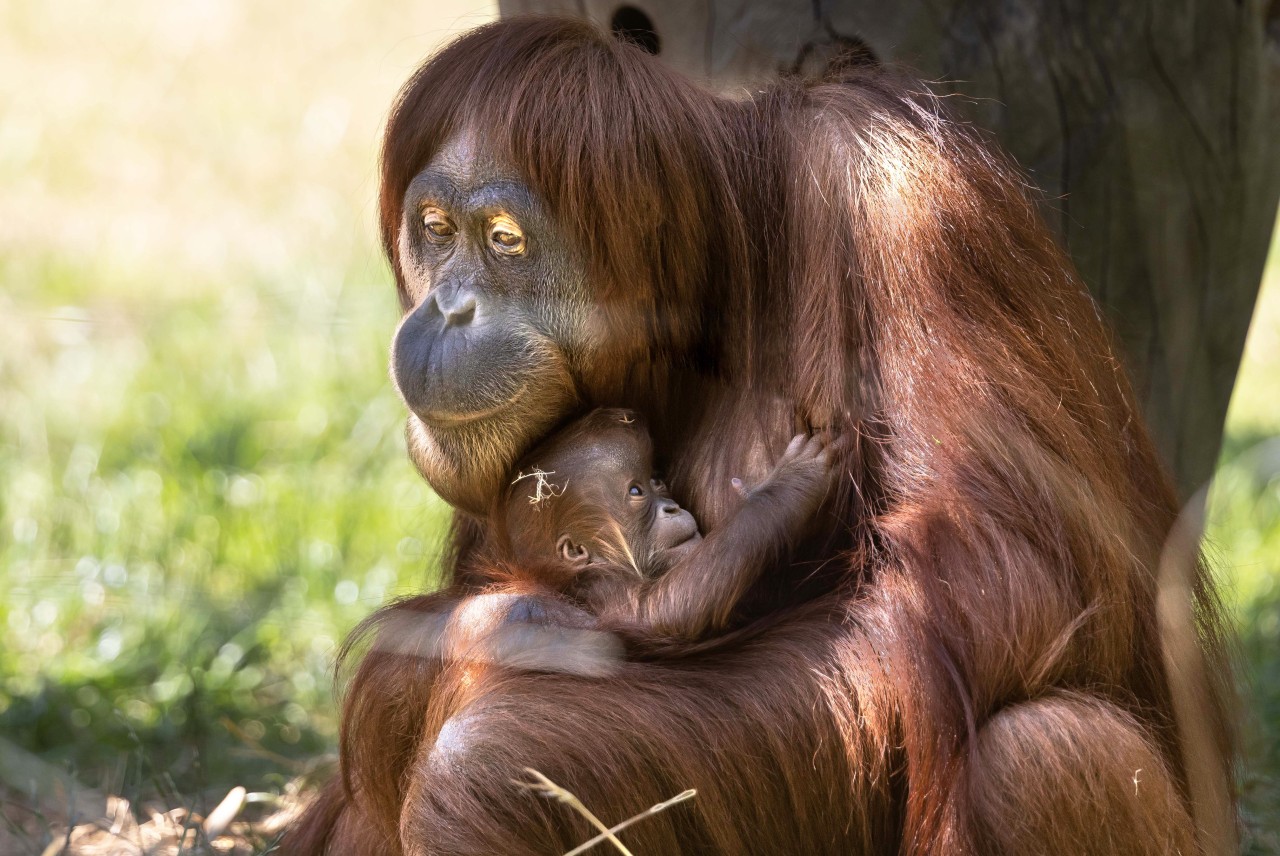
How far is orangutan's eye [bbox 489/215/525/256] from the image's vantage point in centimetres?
220

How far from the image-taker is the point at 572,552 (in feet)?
7.48

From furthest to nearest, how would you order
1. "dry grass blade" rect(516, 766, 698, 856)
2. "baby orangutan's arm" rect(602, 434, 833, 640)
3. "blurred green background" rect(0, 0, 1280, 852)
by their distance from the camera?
"blurred green background" rect(0, 0, 1280, 852) → "baby orangutan's arm" rect(602, 434, 833, 640) → "dry grass blade" rect(516, 766, 698, 856)

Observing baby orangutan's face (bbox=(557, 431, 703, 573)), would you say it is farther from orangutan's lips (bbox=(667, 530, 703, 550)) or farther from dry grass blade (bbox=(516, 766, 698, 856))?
dry grass blade (bbox=(516, 766, 698, 856))

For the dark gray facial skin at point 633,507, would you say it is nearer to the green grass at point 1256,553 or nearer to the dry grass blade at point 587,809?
the dry grass blade at point 587,809

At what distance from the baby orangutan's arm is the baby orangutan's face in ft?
0.31

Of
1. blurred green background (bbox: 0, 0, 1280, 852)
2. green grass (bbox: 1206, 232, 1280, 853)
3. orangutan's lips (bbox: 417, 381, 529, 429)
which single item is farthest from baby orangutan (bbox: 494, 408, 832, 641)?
green grass (bbox: 1206, 232, 1280, 853)

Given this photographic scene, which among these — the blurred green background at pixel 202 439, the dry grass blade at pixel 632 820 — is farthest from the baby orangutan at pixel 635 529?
the blurred green background at pixel 202 439

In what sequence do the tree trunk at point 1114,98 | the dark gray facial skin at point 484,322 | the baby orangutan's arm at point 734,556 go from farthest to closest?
the tree trunk at point 1114,98 < the dark gray facial skin at point 484,322 < the baby orangutan's arm at point 734,556

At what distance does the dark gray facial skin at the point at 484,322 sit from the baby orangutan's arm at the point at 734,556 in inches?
13.2

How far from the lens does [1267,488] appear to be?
4.71 metres

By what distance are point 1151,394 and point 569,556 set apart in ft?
4.38

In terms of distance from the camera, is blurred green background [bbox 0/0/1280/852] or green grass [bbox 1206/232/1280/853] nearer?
green grass [bbox 1206/232/1280/853]

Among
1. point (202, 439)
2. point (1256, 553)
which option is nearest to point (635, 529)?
point (1256, 553)

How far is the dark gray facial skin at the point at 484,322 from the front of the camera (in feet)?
7.14
